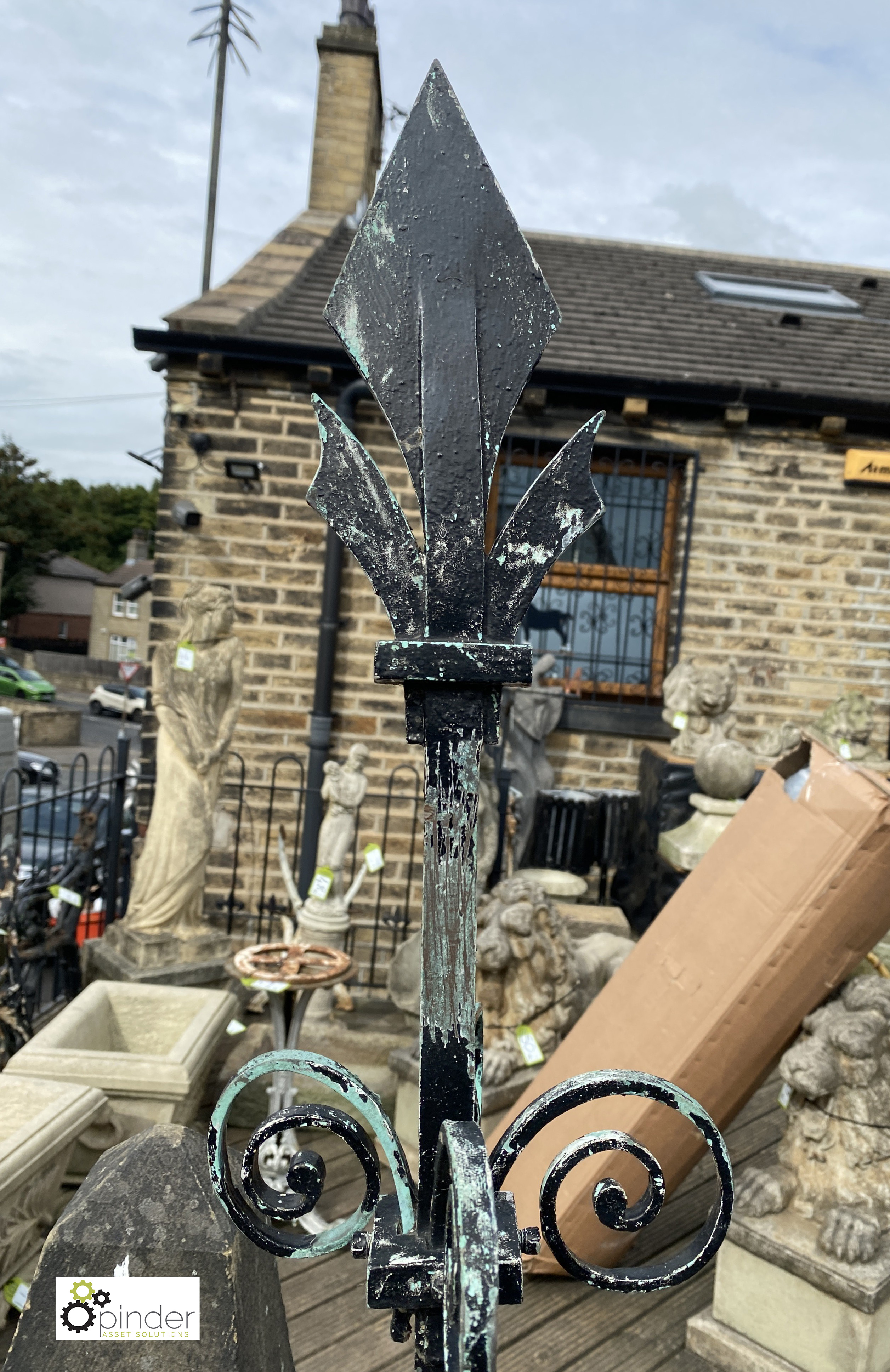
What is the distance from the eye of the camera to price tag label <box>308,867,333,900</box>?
407 cm

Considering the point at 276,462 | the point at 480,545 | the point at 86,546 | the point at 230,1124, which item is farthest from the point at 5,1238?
the point at 86,546

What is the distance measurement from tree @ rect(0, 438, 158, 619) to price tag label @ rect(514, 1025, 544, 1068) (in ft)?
98.1

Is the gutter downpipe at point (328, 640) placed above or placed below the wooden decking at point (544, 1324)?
above

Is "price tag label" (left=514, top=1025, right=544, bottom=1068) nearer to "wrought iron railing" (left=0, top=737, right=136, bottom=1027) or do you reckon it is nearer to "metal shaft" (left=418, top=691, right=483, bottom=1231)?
"wrought iron railing" (left=0, top=737, right=136, bottom=1027)

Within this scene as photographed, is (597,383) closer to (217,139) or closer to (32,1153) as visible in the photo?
(32,1153)

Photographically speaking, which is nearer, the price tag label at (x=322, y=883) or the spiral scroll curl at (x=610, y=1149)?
the spiral scroll curl at (x=610, y=1149)

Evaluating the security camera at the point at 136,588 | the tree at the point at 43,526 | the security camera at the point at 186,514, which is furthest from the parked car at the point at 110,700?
the security camera at the point at 186,514

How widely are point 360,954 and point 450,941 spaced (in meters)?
5.62

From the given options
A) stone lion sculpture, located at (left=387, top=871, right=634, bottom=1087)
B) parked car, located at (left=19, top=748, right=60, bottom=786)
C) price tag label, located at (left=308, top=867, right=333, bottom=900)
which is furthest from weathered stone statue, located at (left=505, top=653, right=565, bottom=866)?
parked car, located at (left=19, top=748, right=60, bottom=786)

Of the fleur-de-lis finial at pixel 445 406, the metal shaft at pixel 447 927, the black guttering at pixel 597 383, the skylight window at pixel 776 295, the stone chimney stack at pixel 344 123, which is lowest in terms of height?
the metal shaft at pixel 447 927

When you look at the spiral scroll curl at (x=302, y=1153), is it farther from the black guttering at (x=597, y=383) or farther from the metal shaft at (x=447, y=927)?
the black guttering at (x=597, y=383)

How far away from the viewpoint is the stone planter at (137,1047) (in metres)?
3.19

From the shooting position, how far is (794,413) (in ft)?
21.1

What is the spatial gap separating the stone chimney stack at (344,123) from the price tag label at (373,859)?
653cm
